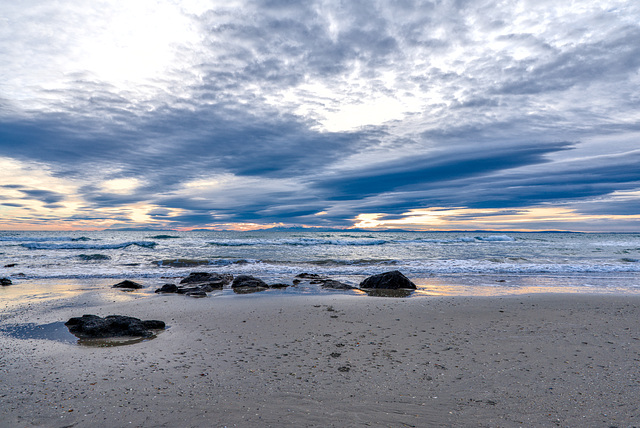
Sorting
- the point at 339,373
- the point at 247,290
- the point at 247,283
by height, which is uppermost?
the point at 247,283

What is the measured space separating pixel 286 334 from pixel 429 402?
3483mm

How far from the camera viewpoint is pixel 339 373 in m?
4.92

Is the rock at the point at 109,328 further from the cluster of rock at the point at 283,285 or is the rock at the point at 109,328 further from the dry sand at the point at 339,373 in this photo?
the cluster of rock at the point at 283,285

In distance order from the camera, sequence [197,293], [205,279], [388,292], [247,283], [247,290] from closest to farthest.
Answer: [197,293] → [388,292] → [247,290] → [247,283] → [205,279]

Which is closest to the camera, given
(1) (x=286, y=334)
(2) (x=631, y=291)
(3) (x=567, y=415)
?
(3) (x=567, y=415)

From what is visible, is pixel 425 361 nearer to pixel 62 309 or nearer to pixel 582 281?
pixel 62 309

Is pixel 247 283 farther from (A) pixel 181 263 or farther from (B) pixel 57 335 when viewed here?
(A) pixel 181 263

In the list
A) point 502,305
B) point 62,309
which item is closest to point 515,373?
point 502,305

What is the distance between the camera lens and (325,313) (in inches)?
345

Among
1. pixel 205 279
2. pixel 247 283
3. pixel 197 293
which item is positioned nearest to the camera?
pixel 197 293

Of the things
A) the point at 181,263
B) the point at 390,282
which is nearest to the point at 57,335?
the point at 390,282

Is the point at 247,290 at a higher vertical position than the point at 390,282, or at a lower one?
lower

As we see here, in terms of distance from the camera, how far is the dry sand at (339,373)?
3793 millimetres

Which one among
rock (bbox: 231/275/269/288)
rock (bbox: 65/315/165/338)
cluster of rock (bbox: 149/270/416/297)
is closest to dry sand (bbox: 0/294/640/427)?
rock (bbox: 65/315/165/338)
